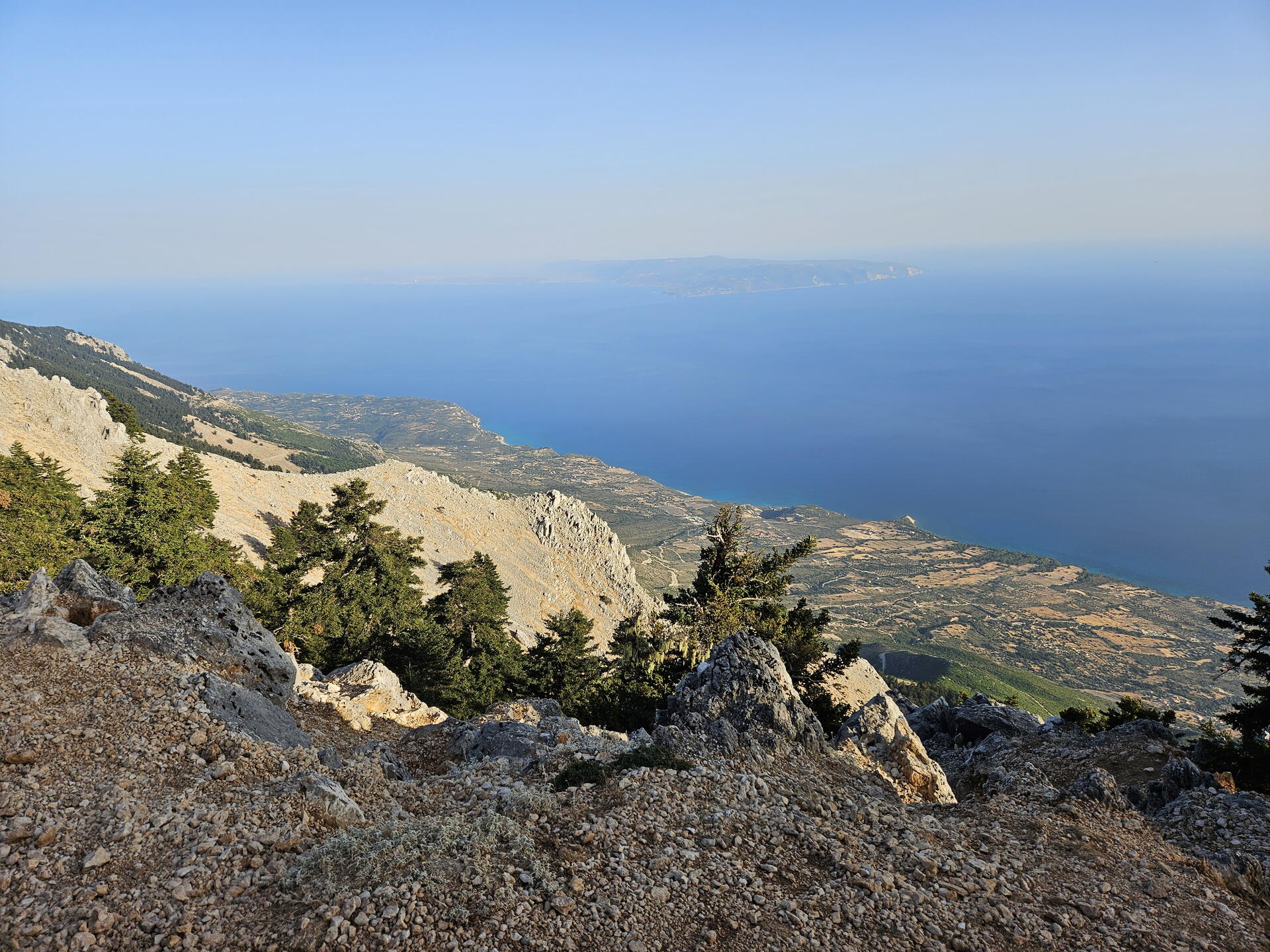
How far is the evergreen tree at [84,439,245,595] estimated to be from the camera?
26.9 meters

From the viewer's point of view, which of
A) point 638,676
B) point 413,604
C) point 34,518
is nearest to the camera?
point 34,518

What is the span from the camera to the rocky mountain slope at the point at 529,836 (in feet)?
26.3

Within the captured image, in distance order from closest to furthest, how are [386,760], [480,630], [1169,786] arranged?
[386,760] < [1169,786] < [480,630]

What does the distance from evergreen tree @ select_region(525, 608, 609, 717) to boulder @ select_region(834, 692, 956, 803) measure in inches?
593

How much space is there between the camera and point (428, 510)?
208ft

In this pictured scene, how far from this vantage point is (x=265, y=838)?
9.12m

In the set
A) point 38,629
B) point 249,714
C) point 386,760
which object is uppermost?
point 38,629

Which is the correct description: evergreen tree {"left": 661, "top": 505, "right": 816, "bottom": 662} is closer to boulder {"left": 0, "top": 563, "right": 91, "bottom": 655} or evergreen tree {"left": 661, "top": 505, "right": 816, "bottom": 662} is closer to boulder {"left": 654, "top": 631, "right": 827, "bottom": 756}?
boulder {"left": 654, "top": 631, "right": 827, "bottom": 756}

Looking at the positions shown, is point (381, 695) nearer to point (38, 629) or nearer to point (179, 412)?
point (38, 629)

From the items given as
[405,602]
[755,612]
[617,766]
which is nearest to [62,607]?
[617,766]

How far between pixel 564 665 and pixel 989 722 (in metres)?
18.6

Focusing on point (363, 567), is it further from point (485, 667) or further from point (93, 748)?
point (93, 748)

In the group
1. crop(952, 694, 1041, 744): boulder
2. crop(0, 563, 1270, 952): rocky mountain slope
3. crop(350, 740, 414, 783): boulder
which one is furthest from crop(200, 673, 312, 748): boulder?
crop(952, 694, 1041, 744): boulder

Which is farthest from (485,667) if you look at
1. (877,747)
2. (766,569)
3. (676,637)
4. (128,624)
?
(877,747)
